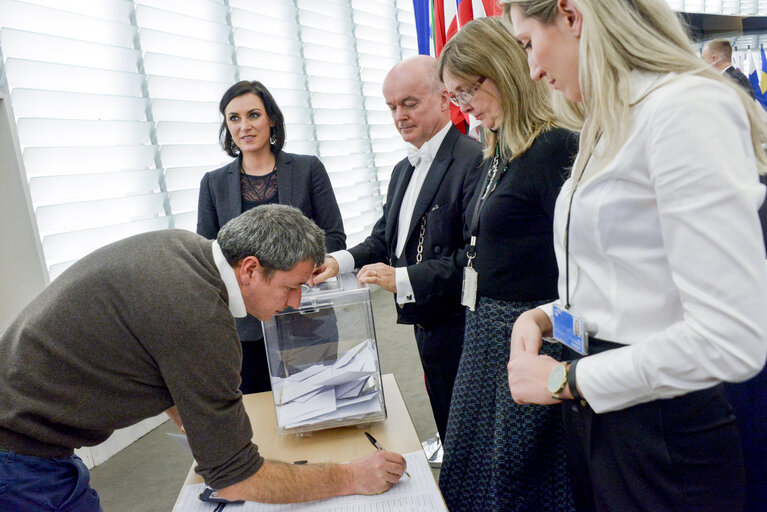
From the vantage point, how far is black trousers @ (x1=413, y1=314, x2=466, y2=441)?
180 centimetres

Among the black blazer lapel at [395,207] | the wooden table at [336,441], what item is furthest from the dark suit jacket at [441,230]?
the wooden table at [336,441]

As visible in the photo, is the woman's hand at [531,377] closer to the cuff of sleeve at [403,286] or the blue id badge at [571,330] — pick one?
the blue id badge at [571,330]

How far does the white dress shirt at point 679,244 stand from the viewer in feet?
2.07

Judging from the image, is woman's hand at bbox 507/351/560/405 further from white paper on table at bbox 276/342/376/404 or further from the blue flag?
the blue flag

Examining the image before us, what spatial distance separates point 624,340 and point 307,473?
26.3 inches

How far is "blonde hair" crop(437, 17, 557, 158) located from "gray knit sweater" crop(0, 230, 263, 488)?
0.76 metres

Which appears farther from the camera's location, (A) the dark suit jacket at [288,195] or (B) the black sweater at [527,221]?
(A) the dark suit jacket at [288,195]

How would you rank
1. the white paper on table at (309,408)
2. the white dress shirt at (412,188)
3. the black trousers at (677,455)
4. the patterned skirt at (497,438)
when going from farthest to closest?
the white dress shirt at (412,188) < the white paper on table at (309,408) < the patterned skirt at (497,438) < the black trousers at (677,455)

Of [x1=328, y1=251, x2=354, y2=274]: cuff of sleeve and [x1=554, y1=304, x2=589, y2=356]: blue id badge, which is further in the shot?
[x1=328, y1=251, x2=354, y2=274]: cuff of sleeve

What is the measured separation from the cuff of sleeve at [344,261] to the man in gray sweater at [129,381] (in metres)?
0.78

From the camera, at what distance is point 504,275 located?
132 cm

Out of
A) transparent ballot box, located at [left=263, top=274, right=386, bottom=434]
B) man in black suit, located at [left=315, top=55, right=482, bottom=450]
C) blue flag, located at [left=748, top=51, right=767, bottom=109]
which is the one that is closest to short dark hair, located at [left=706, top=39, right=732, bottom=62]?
blue flag, located at [left=748, top=51, right=767, bottom=109]

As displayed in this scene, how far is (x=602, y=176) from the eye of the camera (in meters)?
0.76

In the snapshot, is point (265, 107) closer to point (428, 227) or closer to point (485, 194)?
point (428, 227)
